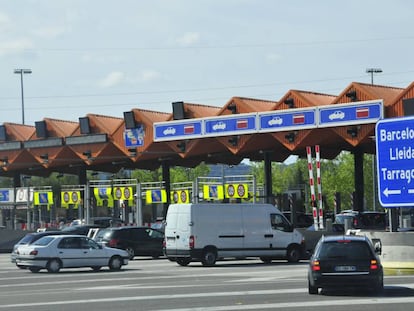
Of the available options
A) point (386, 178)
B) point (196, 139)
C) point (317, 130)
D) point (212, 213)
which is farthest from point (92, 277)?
point (196, 139)

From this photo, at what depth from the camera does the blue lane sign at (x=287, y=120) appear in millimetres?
45281

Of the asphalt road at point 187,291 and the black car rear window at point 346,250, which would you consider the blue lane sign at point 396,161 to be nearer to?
the asphalt road at point 187,291

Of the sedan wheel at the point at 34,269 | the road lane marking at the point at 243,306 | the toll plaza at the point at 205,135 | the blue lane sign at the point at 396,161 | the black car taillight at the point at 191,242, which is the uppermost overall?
the toll plaza at the point at 205,135

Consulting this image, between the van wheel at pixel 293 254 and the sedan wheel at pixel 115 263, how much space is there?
6663 millimetres

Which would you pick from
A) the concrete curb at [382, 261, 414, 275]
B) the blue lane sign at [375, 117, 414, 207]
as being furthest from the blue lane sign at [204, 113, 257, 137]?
the concrete curb at [382, 261, 414, 275]

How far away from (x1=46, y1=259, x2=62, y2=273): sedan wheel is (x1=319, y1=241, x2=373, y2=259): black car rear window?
44.8 ft

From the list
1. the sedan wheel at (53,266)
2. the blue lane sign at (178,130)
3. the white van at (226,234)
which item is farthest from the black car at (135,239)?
the blue lane sign at (178,130)

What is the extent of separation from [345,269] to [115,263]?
1411 centimetres

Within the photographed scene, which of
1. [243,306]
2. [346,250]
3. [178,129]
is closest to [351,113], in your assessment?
[178,129]

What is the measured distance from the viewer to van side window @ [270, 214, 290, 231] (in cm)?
3553

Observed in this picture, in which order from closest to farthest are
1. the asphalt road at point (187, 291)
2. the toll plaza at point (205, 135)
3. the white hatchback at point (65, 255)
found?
the asphalt road at point (187, 291) < the white hatchback at point (65, 255) < the toll plaza at point (205, 135)

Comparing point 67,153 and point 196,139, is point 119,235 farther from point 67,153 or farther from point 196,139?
point 67,153

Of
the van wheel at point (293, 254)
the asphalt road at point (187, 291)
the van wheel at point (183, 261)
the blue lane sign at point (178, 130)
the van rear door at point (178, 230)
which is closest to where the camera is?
the asphalt road at point (187, 291)

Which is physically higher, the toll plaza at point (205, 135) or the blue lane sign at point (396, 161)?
the toll plaza at point (205, 135)
